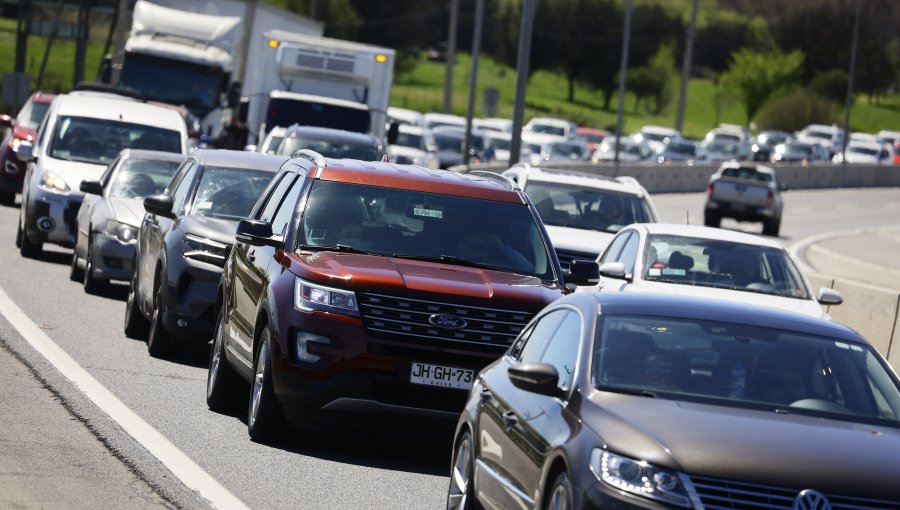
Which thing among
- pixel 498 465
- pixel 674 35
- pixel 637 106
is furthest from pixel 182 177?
pixel 674 35

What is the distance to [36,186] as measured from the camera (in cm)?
2208

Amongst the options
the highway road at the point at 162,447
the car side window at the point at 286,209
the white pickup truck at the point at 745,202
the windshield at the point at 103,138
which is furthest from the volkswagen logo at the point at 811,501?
the white pickup truck at the point at 745,202

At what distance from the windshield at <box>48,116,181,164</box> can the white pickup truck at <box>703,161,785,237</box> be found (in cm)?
2542

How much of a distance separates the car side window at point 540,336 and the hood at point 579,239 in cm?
1097

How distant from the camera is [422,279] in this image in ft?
34.3

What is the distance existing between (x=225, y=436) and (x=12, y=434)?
4.20ft

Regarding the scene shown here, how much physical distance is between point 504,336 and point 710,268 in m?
5.75

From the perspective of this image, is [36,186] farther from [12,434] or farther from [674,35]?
[674,35]

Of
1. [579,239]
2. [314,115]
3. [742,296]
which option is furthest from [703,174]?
[742,296]

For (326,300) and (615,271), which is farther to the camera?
(615,271)

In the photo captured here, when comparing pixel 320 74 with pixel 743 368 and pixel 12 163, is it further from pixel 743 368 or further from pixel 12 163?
pixel 743 368

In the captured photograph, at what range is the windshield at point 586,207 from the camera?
21.0 meters

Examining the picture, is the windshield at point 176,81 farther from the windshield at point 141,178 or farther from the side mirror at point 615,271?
the side mirror at point 615,271

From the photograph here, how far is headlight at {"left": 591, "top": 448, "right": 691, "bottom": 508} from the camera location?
628 centimetres
